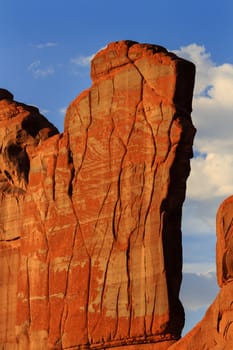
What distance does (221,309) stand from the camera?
26812mm

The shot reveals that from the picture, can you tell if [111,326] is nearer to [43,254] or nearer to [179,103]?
[43,254]

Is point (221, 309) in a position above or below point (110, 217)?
below

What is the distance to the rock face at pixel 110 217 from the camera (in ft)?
95.9

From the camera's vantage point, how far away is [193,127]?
1164 inches

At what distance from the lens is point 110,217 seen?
3020 cm

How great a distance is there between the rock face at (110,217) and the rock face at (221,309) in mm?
1638

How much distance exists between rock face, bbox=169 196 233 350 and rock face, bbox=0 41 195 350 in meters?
1.64

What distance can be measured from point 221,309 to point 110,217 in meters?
4.30

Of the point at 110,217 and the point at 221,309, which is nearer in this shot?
the point at 221,309

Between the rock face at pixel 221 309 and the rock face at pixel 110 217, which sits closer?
the rock face at pixel 221 309

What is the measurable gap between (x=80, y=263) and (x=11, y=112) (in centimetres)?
521

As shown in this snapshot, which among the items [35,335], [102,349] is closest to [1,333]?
[35,335]

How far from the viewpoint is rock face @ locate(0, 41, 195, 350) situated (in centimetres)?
2923

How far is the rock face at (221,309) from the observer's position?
26.7 meters
